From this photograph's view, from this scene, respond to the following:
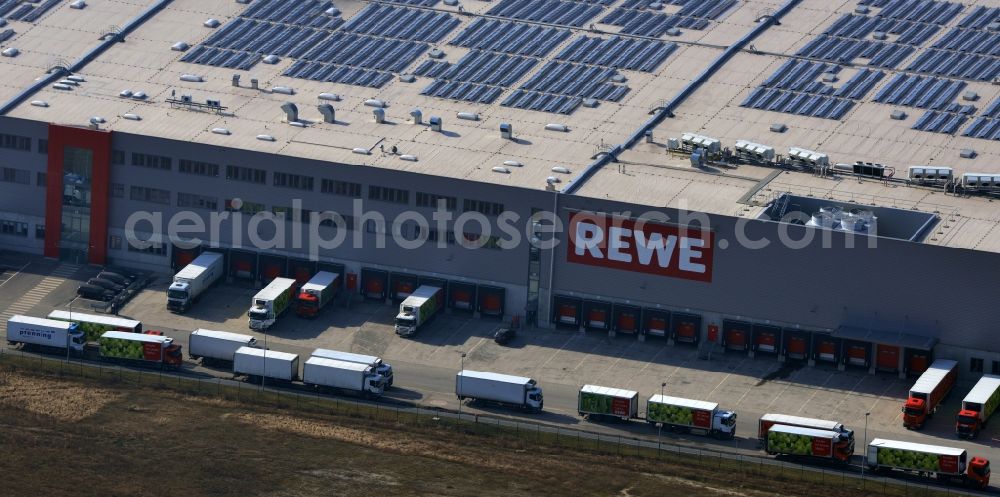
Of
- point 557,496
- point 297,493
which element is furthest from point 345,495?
point 557,496

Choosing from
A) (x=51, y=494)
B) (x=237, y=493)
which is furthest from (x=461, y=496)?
(x=51, y=494)

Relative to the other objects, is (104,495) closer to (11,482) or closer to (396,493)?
(11,482)

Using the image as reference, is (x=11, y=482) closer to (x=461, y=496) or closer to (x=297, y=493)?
(x=297, y=493)

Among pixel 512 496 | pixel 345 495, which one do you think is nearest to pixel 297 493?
pixel 345 495

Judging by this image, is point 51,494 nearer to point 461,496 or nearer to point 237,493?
point 237,493

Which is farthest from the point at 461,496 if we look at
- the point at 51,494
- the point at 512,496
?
the point at 51,494
